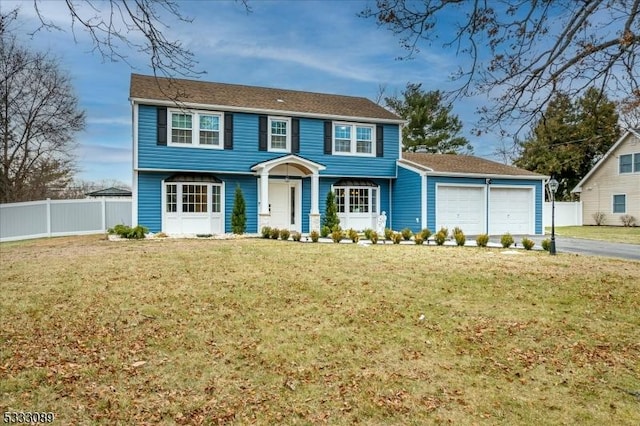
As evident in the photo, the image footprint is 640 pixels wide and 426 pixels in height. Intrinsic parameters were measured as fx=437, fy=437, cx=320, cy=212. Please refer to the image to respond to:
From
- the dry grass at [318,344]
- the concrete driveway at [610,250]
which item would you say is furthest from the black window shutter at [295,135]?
the concrete driveway at [610,250]

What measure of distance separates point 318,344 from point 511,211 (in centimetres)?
1753

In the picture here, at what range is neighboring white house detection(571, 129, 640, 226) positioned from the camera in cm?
2744

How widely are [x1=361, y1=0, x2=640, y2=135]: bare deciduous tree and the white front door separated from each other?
40.9ft

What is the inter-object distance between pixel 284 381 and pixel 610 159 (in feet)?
105

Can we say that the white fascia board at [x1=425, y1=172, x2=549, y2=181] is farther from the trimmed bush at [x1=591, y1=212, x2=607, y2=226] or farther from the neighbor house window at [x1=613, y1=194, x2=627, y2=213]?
the trimmed bush at [x1=591, y1=212, x2=607, y2=226]

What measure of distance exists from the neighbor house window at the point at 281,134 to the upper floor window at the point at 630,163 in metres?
22.9

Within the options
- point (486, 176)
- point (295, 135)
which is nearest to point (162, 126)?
point (295, 135)

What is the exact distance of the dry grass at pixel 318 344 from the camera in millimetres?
3992

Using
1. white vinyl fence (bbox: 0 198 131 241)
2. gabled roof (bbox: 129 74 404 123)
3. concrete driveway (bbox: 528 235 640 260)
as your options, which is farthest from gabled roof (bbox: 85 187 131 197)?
concrete driveway (bbox: 528 235 640 260)

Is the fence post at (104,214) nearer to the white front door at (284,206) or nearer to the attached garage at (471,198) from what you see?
the white front door at (284,206)

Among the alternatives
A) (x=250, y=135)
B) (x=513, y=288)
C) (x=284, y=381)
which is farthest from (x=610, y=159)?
(x=284, y=381)

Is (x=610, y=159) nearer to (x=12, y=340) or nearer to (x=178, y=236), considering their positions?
(x=178, y=236)

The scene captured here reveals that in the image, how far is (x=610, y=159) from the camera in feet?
95.5

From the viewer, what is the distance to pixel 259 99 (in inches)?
748
